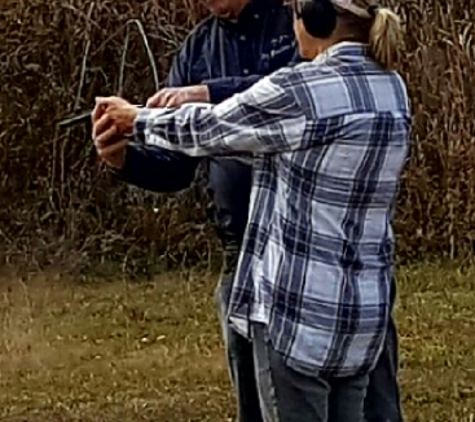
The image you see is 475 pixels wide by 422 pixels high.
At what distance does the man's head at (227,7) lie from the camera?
381 cm

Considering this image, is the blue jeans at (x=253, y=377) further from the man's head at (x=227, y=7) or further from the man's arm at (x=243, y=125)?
the man's head at (x=227, y=7)

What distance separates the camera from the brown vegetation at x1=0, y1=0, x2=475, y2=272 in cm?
877

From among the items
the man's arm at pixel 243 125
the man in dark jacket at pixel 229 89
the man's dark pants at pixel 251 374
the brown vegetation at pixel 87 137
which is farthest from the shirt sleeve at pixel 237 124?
the brown vegetation at pixel 87 137

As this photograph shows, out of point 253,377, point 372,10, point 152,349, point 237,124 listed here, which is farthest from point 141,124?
point 152,349

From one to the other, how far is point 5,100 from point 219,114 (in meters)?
6.17

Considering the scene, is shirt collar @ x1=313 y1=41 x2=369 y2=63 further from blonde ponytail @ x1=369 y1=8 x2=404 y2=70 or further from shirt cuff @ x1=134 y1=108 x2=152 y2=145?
shirt cuff @ x1=134 y1=108 x2=152 y2=145

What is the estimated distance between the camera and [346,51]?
10.4ft

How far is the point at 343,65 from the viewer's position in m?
3.14

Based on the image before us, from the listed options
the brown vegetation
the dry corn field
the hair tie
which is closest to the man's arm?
the hair tie

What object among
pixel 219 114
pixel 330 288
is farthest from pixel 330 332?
pixel 219 114

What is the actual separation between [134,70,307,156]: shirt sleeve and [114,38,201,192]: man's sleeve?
10.7 inches

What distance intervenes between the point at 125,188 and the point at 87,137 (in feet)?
1.30

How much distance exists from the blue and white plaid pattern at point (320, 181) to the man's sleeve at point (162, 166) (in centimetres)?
40

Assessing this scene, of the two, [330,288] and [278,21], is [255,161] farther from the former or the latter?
[278,21]
